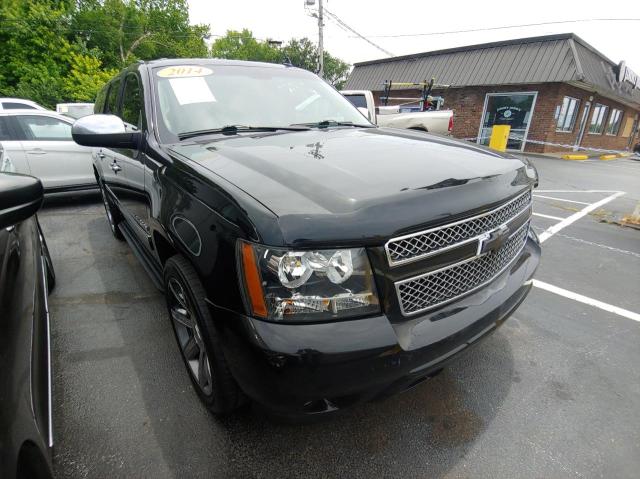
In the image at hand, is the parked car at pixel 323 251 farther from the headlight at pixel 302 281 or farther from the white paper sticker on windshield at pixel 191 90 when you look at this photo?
the white paper sticker on windshield at pixel 191 90

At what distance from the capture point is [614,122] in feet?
77.6

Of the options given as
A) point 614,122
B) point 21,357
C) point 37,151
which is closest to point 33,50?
point 37,151

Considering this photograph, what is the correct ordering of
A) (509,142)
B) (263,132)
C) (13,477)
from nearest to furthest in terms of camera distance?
1. (13,477)
2. (263,132)
3. (509,142)

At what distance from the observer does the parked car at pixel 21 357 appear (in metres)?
0.84

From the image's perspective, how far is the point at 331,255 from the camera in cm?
129

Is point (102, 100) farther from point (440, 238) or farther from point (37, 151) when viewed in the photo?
point (440, 238)

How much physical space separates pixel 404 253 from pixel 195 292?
0.92m

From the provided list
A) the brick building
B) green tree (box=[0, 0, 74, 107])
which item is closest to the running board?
the brick building

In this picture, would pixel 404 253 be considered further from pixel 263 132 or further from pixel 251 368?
pixel 263 132

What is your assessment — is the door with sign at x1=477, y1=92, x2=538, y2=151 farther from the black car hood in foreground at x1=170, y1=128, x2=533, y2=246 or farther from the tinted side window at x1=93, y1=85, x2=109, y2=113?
the black car hood in foreground at x1=170, y1=128, x2=533, y2=246

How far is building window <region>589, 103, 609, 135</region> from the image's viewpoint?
20.2 m

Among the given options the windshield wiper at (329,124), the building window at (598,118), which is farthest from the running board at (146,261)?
the building window at (598,118)

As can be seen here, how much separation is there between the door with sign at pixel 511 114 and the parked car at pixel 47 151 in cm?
1661

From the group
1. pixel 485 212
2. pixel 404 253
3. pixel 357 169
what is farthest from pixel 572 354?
pixel 357 169
